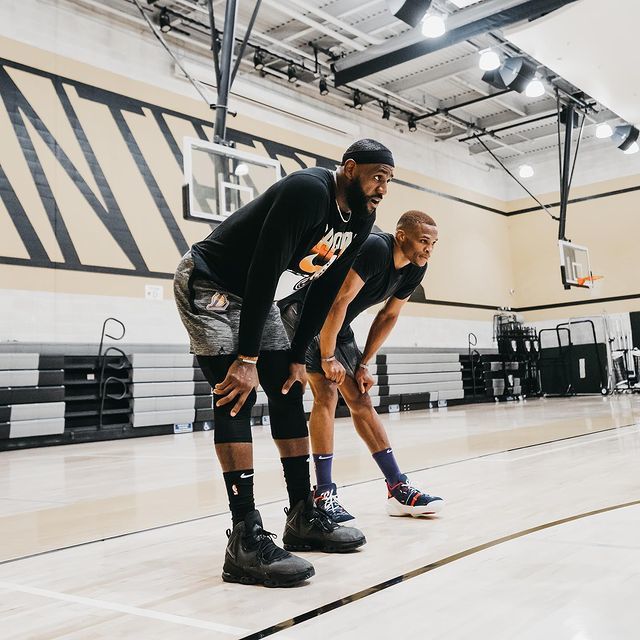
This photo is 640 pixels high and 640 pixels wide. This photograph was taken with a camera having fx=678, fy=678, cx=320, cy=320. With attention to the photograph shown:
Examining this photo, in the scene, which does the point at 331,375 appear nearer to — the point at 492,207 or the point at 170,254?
the point at 170,254

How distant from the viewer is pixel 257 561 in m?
1.72

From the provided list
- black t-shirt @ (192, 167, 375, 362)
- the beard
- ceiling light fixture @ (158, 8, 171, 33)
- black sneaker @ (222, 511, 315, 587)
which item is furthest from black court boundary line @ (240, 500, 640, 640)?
ceiling light fixture @ (158, 8, 171, 33)

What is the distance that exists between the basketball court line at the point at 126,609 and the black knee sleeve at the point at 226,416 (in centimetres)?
47

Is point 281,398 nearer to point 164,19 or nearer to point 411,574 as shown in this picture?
point 411,574

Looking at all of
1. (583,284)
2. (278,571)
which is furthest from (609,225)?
(278,571)

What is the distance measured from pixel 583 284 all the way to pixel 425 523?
1252cm

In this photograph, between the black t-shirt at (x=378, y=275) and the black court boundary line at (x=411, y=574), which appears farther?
the black t-shirt at (x=378, y=275)

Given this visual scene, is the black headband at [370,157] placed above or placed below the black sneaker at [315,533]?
above

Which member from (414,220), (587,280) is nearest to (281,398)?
(414,220)

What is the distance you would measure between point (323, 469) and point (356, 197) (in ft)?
3.53

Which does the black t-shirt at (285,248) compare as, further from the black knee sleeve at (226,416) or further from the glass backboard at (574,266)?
the glass backboard at (574,266)

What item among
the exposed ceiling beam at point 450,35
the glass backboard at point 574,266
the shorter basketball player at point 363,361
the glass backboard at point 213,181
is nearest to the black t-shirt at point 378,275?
the shorter basketball player at point 363,361

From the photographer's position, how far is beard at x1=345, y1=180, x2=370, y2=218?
1.94m

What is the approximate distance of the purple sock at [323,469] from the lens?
2.48 metres
